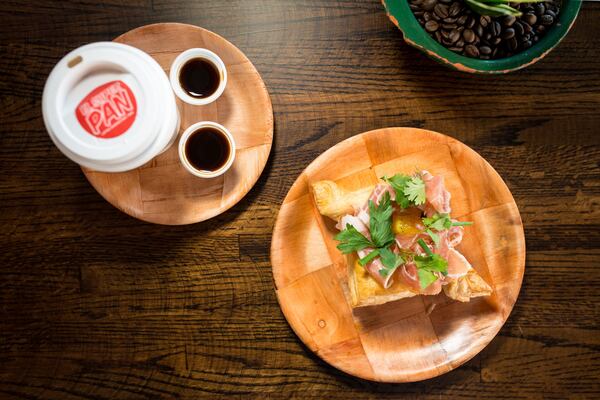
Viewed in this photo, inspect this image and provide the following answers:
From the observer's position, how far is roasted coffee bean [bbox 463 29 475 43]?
1274 millimetres

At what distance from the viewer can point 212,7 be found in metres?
1.44

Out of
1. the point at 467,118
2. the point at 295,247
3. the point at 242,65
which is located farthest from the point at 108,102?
the point at 467,118

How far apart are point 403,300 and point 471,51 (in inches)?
26.9

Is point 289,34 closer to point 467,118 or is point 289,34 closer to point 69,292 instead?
point 467,118

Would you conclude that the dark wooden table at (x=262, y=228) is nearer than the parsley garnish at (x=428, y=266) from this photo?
No

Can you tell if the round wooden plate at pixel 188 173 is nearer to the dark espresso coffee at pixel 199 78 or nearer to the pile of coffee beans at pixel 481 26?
the dark espresso coffee at pixel 199 78

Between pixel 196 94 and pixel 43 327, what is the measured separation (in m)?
0.84

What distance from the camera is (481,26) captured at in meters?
1.28

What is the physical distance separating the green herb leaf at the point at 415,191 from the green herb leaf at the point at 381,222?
0.06m

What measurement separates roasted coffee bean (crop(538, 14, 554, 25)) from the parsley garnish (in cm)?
64

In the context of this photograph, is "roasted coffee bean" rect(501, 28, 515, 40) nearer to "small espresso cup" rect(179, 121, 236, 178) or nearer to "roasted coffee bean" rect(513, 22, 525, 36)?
"roasted coffee bean" rect(513, 22, 525, 36)

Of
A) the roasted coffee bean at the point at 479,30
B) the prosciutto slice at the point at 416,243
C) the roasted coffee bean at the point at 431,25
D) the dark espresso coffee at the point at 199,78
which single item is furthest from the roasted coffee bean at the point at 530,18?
the dark espresso coffee at the point at 199,78

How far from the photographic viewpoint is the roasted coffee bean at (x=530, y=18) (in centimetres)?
125

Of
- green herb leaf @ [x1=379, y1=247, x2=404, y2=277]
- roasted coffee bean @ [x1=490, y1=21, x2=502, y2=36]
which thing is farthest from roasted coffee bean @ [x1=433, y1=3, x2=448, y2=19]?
green herb leaf @ [x1=379, y1=247, x2=404, y2=277]
